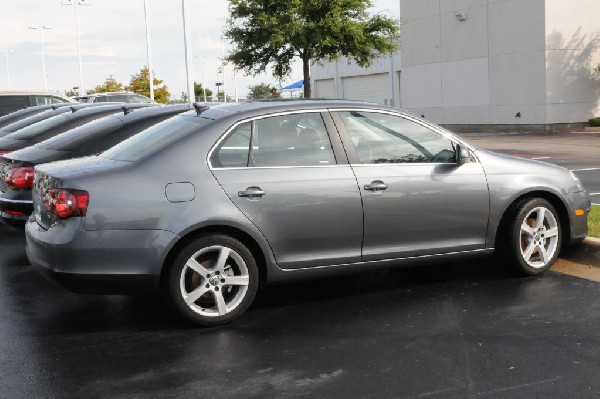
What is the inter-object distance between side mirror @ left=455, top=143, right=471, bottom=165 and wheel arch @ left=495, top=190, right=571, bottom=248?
602mm

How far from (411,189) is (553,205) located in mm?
1576

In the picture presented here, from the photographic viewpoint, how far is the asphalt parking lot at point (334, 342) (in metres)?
4.14

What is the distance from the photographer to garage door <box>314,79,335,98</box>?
51.9 m

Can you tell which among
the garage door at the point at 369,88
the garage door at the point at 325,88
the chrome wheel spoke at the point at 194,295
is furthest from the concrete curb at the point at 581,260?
the garage door at the point at 325,88

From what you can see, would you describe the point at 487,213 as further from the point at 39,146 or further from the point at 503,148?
the point at 503,148

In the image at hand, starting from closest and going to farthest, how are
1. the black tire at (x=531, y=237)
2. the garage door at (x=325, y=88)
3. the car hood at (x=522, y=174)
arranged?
the car hood at (x=522, y=174) < the black tire at (x=531, y=237) < the garage door at (x=325, y=88)

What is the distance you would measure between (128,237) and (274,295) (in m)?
1.58

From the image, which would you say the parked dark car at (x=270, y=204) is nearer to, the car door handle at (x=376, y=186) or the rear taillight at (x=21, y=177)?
the car door handle at (x=376, y=186)

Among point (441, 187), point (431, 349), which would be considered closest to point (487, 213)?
point (441, 187)

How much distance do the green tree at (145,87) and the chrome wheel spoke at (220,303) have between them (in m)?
48.4

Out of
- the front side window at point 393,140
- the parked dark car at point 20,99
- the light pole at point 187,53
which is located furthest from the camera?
the light pole at point 187,53

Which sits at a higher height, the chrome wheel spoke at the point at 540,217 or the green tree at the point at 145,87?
the green tree at the point at 145,87

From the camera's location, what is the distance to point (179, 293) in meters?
5.13

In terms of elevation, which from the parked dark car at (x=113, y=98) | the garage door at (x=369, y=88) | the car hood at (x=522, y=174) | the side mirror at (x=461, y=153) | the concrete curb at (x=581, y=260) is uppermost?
the garage door at (x=369, y=88)
